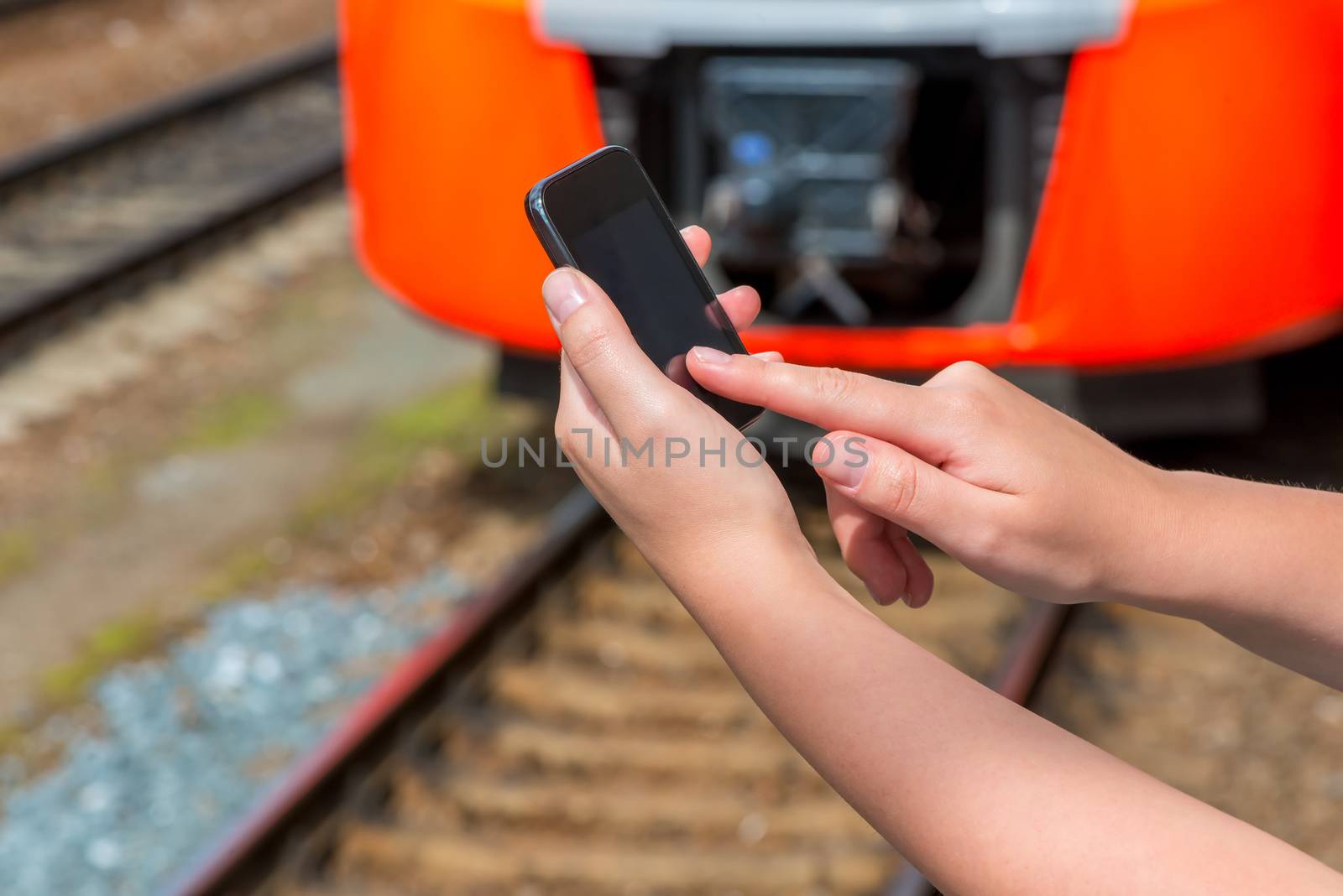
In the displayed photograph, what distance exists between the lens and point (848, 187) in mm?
3420

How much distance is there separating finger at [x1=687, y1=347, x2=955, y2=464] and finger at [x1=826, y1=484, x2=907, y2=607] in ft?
0.46

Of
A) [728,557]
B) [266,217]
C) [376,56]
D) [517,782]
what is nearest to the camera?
[728,557]

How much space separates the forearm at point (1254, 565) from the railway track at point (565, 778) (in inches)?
57.2

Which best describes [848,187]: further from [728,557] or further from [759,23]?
[728,557]

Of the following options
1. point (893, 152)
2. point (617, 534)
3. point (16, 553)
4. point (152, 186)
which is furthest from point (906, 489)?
point (152, 186)

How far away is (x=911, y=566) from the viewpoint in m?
1.18

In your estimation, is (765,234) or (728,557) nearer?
(728,557)

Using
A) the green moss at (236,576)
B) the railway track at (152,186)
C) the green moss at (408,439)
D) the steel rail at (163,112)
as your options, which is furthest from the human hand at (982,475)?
the steel rail at (163,112)

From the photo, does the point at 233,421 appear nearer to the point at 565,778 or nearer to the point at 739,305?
the point at 565,778

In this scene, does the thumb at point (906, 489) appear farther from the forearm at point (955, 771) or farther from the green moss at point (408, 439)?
the green moss at point (408, 439)

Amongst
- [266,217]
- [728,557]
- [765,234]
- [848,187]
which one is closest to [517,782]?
[765,234]

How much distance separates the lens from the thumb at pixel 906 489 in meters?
0.99

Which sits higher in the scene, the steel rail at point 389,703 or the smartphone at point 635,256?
the smartphone at point 635,256

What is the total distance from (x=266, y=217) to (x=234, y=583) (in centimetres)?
288
